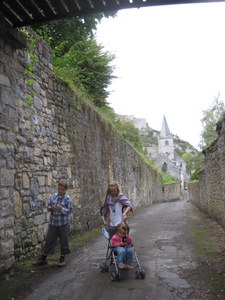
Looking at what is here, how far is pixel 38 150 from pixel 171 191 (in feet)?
146

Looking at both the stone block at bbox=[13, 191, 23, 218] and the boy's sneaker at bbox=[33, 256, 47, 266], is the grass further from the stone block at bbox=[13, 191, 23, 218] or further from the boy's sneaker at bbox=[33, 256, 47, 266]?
the stone block at bbox=[13, 191, 23, 218]

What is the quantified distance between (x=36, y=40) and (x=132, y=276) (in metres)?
5.27

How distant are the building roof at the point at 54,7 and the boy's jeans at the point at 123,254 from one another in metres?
3.70

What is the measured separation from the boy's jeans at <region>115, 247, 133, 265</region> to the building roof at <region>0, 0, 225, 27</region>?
3.70 m

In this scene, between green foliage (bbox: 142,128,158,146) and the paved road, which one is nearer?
the paved road

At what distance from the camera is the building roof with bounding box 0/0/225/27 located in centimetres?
447

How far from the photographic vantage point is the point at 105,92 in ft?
51.3

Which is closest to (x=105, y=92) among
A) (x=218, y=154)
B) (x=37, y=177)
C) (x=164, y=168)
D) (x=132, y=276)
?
(x=218, y=154)

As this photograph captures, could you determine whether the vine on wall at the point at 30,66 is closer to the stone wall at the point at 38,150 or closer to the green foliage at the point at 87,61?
the stone wall at the point at 38,150

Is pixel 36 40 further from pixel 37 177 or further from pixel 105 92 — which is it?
pixel 105 92

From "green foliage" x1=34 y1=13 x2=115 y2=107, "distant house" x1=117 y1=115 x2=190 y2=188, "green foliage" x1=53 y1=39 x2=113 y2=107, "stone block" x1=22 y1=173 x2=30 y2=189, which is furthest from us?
"distant house" x1=117 y1=115 x2=190 y2=188

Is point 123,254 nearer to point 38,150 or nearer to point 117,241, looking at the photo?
point 117,241

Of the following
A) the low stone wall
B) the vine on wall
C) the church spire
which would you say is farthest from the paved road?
the church spire

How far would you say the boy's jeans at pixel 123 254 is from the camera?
479 cm
